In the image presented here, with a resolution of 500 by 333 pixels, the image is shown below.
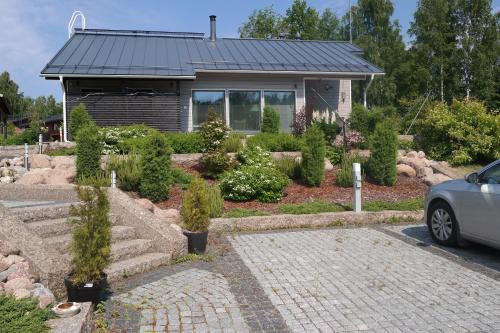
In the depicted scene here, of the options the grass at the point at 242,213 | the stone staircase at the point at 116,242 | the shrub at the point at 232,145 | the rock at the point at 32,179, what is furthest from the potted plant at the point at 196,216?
the shrub at the point at 232,145

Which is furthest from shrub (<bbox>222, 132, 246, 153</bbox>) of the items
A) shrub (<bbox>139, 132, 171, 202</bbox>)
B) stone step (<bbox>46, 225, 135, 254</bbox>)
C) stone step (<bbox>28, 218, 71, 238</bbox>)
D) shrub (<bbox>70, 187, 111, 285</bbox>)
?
shrub (<bbox>70, 187, 111, 285</bbox>)

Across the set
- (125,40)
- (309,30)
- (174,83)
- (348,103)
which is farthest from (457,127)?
(309,30)

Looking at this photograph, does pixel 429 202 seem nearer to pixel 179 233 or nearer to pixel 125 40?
pixel 179 233

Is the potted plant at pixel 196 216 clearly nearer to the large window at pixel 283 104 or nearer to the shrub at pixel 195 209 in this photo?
the shrub at pixel 195 209

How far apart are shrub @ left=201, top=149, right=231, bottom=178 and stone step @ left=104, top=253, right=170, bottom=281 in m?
5.69

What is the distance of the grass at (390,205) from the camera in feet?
34.1

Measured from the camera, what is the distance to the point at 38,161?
42.1 ft

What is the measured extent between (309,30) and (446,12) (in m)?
14.1

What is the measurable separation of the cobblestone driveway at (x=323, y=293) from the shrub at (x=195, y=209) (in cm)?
67

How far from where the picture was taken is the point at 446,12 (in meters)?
34.5

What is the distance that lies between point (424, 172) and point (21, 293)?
38.3 ft

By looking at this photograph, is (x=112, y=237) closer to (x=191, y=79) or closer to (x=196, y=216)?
(x=196, y=216)

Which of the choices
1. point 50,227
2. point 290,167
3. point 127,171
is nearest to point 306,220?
point 290,167

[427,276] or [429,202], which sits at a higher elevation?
[429,202]
